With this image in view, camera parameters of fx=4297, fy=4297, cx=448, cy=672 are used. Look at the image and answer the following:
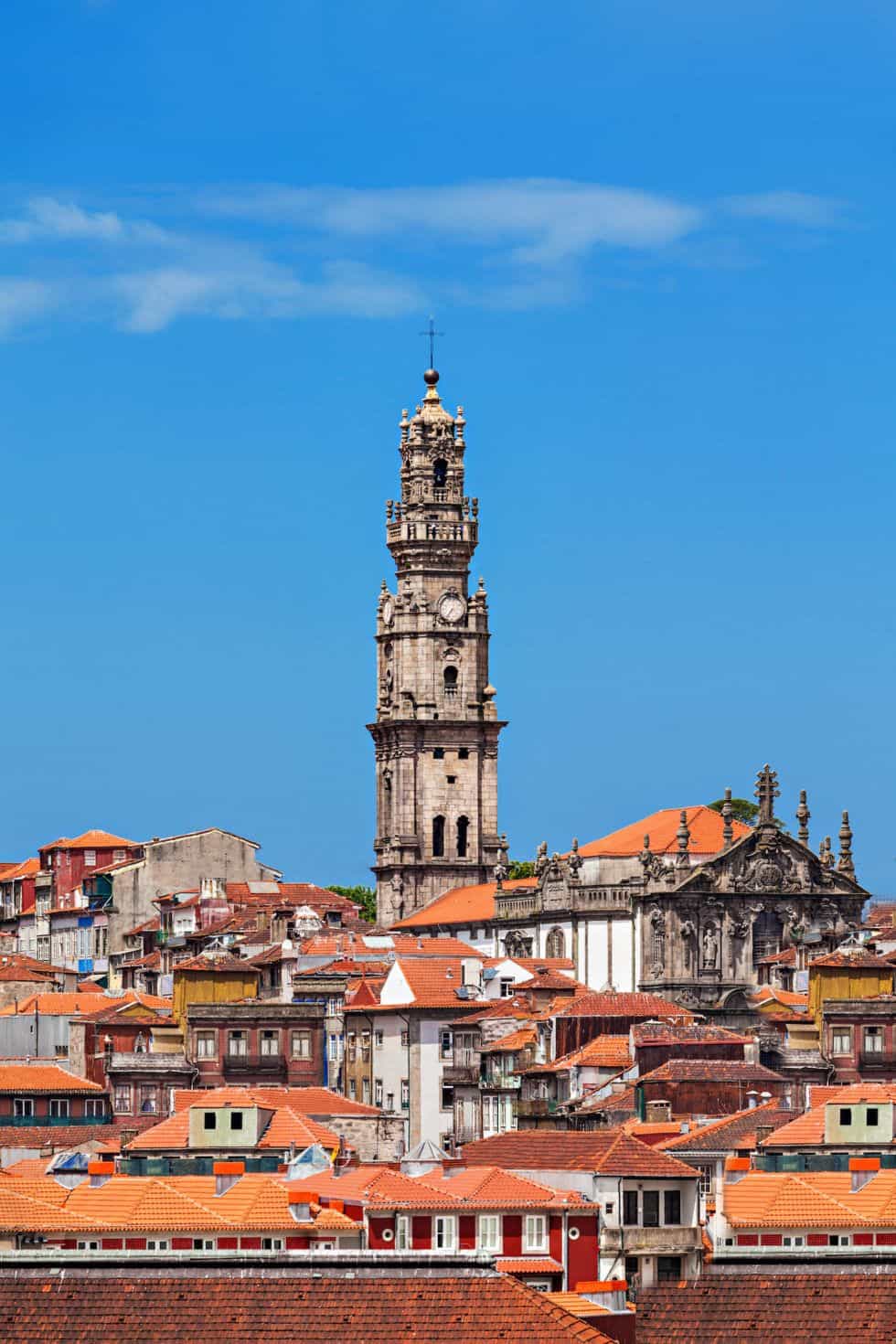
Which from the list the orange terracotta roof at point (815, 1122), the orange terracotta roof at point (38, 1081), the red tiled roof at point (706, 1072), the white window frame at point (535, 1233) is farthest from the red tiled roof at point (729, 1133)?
the orange terracotta roof at point (38, 1081)

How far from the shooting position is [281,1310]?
5738 centimetres

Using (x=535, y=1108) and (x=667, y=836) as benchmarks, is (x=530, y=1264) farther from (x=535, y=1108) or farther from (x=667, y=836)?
(x=667, y=836)

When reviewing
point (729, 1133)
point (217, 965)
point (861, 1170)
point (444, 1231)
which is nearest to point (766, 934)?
point (217, 965)

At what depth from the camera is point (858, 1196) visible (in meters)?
84.9

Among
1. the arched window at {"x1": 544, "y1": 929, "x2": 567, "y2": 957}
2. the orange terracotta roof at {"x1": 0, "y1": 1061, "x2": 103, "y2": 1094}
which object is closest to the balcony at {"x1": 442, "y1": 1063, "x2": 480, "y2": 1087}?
the orange terracotta roof at {"x1": 0, "y1": 1061, "x2": 103, "y2": 1094}

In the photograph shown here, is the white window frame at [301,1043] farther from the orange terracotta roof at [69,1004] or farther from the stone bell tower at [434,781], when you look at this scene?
the stone bell tower at [434,781]

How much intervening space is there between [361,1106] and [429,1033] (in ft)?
32.2

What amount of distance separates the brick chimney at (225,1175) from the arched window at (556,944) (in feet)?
288

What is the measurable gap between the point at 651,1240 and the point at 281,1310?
23069mm

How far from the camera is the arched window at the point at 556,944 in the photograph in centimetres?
17662

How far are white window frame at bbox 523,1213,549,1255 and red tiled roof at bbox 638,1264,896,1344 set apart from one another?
50.0ft

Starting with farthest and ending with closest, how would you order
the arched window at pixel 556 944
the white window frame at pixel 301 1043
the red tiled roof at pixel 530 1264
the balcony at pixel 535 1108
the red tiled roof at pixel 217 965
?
1. the arched window at pixel 556 944
2. the red tiled roof at pixel 217 965
3. the white window frame at pixel 301 1043
4. the balcony at pixel 535 1108
5. the red tiled roof at pixel 530 1264

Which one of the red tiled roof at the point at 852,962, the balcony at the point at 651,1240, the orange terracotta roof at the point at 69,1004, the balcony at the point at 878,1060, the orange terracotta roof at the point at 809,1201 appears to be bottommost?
the balcony at the point at 651,1240

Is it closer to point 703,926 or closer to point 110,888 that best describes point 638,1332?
point 703,926
